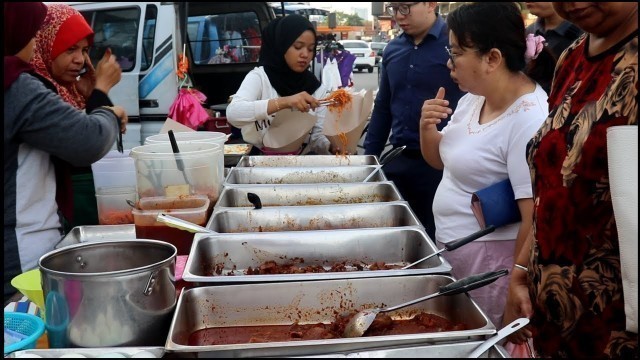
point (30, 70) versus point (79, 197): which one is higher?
point (30, 70)

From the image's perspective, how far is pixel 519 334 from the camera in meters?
1.28

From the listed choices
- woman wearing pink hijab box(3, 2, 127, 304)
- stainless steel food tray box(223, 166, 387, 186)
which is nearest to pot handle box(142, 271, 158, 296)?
woman wearing pink hijab box(3, 2, 127, 304)

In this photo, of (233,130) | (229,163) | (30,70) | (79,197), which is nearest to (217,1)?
(233,130)

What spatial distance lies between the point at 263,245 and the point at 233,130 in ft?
9.70

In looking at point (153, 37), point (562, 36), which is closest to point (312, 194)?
point (562, 36)

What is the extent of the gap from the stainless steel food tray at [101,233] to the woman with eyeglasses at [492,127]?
1.13 m

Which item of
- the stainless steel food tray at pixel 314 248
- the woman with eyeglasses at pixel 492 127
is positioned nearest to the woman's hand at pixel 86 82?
the stainless steel food tray at pixel 314 248

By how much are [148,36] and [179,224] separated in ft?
12.7

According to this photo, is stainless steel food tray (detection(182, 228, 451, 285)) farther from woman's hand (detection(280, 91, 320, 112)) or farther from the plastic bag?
the plastic bag

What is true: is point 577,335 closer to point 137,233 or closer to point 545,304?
point 545,304

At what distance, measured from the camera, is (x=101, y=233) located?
1.79 m

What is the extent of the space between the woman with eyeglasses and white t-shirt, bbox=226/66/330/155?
1179 millimetres

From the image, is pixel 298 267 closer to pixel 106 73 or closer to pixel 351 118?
pixel 106 73

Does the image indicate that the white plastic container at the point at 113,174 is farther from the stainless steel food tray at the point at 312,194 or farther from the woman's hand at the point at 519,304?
the woman's hand at the point at 519,304
